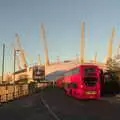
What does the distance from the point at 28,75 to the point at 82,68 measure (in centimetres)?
15165

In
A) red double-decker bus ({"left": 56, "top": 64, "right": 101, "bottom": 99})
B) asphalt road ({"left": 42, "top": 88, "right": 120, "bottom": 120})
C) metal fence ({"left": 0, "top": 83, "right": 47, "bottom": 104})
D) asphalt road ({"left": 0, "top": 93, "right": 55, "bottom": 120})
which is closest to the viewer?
asphalt road ({"left": 42, "top": 88, "right": 120, "bottom": 120})

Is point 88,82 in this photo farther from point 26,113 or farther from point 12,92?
point 26,113

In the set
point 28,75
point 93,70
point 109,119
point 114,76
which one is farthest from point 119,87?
point 28,75

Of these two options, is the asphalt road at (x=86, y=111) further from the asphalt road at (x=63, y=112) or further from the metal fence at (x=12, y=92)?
the metal fence at (x=12, y=92)

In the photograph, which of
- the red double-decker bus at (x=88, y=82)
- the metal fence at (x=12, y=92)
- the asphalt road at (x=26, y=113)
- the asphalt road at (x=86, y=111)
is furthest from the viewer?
the metal fence at (x=12, y=92)

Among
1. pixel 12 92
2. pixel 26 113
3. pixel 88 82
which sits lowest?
pixel 26 113

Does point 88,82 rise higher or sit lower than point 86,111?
higher

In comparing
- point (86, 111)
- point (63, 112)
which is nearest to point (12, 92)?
point (86, 111)

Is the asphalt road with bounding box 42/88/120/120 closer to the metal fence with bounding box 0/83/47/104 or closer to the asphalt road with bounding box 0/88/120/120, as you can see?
the asphalt road with bounding box 0/88/120/120

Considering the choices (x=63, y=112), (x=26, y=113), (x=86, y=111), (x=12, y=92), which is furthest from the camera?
(x=12, y=92)

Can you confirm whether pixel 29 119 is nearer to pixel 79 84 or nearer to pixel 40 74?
pixel 79 84

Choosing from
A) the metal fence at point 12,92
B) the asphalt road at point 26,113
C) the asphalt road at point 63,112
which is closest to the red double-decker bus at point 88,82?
the asphalt road at point 63,112

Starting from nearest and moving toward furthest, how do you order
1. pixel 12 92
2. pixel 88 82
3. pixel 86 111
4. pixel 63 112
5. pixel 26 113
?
pixel 63 112 → pixel 26 113 → pixel 86 111 → pixel 88 82 → pixel 12 92

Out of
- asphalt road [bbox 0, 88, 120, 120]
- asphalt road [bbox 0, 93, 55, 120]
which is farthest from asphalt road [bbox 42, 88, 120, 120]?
asphalt road [bbox 0, 93, 55, 120]
